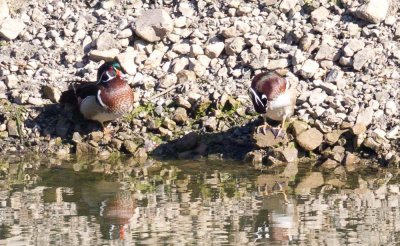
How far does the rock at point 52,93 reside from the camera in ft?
39.9

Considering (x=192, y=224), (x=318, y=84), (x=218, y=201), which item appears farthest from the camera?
(x=318, y=84)

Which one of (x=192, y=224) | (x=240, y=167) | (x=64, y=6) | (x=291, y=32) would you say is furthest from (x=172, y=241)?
(x=64, y=6)

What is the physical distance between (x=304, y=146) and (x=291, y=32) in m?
1.88

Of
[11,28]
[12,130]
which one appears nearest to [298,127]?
[12,130]

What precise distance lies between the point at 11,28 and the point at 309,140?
413 centimetres

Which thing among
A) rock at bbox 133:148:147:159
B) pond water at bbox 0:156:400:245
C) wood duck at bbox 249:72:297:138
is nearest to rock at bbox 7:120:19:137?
pond water at bbox 0:156:400:245

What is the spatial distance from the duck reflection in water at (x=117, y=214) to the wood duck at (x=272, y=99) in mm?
2010

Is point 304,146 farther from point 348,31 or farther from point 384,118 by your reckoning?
point 348,31

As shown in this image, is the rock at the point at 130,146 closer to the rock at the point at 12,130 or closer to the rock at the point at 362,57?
the rock at the point at 12,130

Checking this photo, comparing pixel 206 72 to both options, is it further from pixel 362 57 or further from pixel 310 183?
pixel 310 183

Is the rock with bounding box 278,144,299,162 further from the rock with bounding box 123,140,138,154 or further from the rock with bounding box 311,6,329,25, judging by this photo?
the rock with bounding box 311,6,329,25

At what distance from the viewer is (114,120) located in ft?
39.2

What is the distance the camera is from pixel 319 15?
12.4 metres

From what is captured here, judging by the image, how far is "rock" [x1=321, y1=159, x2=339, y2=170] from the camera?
10688 mm
